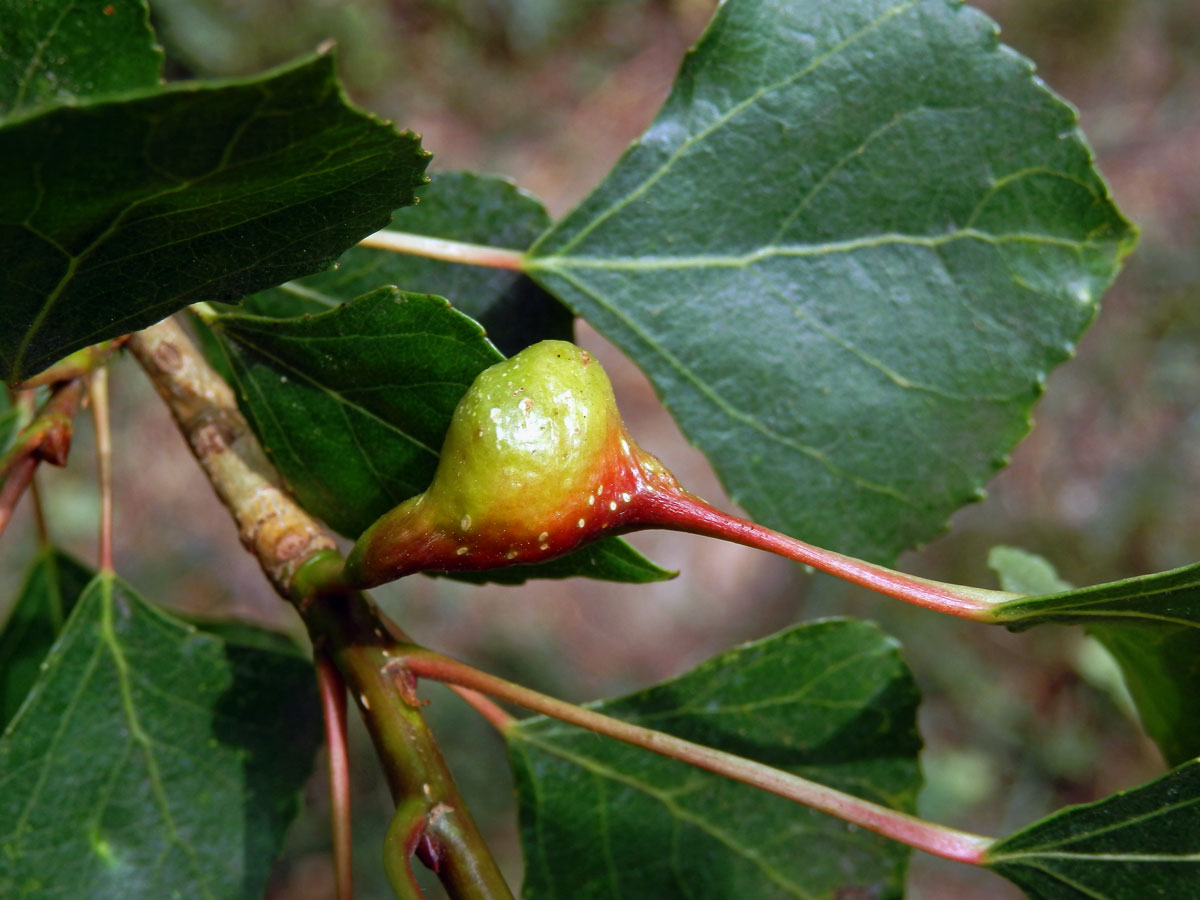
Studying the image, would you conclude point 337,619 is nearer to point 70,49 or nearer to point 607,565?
point 607,565

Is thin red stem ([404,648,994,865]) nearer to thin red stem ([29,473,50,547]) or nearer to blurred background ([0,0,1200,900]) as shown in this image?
thin red stem ([29,473,50,547])

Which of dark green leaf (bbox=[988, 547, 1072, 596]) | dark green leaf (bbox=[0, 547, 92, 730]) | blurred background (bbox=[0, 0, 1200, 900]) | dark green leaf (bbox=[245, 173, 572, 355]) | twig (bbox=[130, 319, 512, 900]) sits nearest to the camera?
twig (bbox=[130, 319, 512, 900])

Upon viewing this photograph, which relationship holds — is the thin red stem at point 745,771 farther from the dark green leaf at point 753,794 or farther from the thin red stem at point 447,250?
the thin red stem at point 447,250

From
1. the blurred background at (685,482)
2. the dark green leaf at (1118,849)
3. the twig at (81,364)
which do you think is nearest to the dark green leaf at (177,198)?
the twig at (81,364)

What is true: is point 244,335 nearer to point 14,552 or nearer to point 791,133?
point 791,133

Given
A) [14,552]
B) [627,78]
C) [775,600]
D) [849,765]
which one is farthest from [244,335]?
[627,78]

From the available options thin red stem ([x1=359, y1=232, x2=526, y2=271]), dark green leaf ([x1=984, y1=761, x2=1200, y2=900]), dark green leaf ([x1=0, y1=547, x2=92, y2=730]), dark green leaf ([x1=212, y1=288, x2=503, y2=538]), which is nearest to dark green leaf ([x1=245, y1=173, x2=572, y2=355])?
thin red stem ([x1=359, y1=232, x2=526, y2=271])
